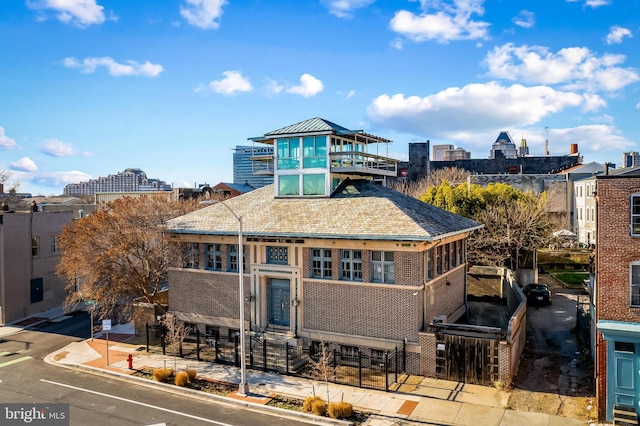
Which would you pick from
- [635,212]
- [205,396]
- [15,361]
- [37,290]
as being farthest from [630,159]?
[15,361]

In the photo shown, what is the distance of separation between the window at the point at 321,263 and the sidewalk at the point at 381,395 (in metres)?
5.10

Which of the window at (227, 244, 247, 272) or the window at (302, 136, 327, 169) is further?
the window at (302, 136, 327, 169)

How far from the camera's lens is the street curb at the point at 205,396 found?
18.2 m

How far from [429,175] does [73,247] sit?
216ft

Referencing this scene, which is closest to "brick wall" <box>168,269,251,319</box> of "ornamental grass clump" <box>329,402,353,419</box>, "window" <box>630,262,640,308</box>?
"ornamental grass clump" <box>329,402,353,419</box>

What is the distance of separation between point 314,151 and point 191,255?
29.9 feet

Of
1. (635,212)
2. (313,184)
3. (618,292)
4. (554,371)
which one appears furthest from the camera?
(313,184)

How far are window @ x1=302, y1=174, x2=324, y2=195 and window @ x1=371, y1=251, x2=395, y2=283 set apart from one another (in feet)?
20.5

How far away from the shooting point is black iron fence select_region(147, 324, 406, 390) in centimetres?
2188

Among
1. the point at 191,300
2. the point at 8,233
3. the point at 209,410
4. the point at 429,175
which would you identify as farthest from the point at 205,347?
the point at 429,175

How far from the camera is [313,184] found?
93.8 feet

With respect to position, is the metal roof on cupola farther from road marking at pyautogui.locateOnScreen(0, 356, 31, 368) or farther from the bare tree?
road marking at pyautogui.locateOnScreen(0, 356, 31, 368)

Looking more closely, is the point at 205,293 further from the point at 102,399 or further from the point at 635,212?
the point at 635,212

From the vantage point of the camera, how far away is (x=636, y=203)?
17.5 meters
